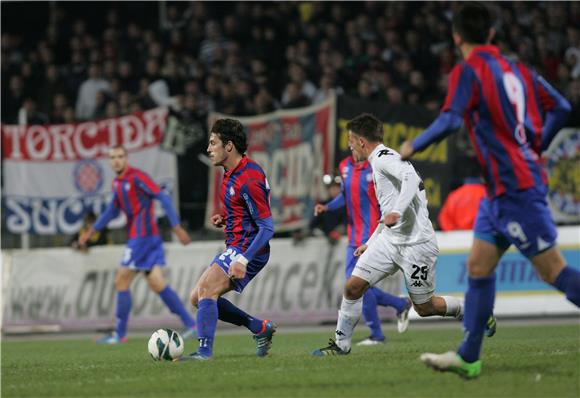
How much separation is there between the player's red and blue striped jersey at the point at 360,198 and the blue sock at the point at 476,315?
4764 millimetres

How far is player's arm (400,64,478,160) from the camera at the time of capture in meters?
6.80

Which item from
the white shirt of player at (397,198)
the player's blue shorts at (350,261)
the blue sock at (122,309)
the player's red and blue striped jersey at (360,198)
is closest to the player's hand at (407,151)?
the white shirt of player at (397,198)

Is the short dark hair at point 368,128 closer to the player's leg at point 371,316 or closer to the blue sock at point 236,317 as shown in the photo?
the blue sock at point 236,317

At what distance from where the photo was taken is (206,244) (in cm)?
1731

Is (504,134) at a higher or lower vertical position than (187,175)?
higher

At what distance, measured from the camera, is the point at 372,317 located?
1241 centimetres

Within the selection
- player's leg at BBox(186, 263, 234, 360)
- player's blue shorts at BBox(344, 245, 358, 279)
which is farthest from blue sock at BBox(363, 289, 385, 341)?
player's leg at BBox(186, 263, 234, 360)

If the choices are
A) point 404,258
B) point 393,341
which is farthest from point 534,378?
point 393,341

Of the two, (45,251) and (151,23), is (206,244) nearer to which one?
(45,251)

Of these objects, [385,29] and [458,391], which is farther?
[385,29]

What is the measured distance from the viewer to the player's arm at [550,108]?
23.9ft

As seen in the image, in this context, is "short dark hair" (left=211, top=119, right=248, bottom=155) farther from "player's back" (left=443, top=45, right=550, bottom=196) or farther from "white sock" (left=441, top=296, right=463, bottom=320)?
"player's back" (left=443, top=45, right=550, bottom=196)

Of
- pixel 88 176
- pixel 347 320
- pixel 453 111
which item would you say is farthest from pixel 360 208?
pixel 88 176

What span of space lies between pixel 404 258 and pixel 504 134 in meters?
2.82
